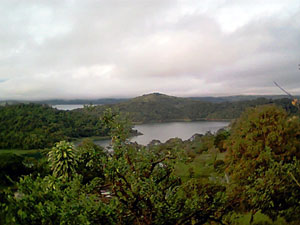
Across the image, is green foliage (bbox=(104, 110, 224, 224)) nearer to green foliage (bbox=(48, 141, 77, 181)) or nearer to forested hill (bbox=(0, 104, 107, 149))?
green foliage (bbox=(48, 141, 77, 181))

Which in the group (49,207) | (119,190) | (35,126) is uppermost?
(49,207)

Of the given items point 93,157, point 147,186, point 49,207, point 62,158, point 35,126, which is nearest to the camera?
point 49,207

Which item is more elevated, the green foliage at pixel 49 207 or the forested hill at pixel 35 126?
the green foliage at pixel 49 207

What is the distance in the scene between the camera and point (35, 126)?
3366 inches

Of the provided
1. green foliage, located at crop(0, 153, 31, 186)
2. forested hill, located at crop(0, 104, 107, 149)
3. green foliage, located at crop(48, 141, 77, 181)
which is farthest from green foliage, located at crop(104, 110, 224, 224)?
forested hill, located at crop(0, 104, 107, 149)

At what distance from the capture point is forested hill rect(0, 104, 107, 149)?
2648 inches

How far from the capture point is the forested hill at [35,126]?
6725 cm

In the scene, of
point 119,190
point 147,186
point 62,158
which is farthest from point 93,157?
point 62,158

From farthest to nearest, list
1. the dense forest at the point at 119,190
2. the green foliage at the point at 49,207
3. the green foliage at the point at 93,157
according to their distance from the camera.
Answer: the green foliage at the point at 93,157
the dense forest at the point at 119,190
the green foliage at the point at 49,207

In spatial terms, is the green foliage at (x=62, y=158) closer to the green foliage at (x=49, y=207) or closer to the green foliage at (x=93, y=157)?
the green foliage at (x=93, y=157)

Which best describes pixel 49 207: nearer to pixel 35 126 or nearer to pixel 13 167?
pixel 13 167

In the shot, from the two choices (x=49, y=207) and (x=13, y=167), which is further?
(x=13, y=167)

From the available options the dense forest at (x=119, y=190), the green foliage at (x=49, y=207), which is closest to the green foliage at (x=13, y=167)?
the dense forest at (x=119, y=190)

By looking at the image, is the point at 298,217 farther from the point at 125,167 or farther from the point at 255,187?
the point at 125,167
